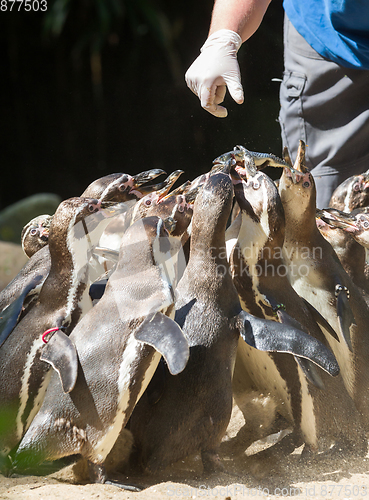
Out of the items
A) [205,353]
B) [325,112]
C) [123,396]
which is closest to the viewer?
[123,396]

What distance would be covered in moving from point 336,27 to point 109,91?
4.30m

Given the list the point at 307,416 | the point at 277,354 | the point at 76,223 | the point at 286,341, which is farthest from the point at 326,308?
the point at 76,223

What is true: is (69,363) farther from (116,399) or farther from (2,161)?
(2,161)

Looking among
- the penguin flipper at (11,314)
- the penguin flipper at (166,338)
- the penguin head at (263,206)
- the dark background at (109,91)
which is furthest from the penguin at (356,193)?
the dark background at (109,91)

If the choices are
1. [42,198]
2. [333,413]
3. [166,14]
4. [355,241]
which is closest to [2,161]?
[42,198]

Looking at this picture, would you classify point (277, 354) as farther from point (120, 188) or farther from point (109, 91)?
point (109, 91)

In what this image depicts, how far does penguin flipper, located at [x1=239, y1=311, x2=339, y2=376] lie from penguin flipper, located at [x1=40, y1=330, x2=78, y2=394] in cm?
56

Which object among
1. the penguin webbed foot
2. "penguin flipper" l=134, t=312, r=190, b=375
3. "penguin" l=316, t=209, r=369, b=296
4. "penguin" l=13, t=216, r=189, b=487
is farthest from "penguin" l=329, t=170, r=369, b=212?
the penguin webbed foot

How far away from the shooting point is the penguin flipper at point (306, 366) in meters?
1.71

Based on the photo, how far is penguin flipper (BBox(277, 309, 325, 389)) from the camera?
1.71 meters

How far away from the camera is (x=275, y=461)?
1.73 metres

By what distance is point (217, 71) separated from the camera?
2273mm

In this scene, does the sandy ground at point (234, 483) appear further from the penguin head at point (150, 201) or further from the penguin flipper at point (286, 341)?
the penguin head at point (150, 201)

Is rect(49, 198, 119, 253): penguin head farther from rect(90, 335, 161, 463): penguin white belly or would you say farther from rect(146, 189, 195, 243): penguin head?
rect(90, 335, 161, 463): penguin white belly
